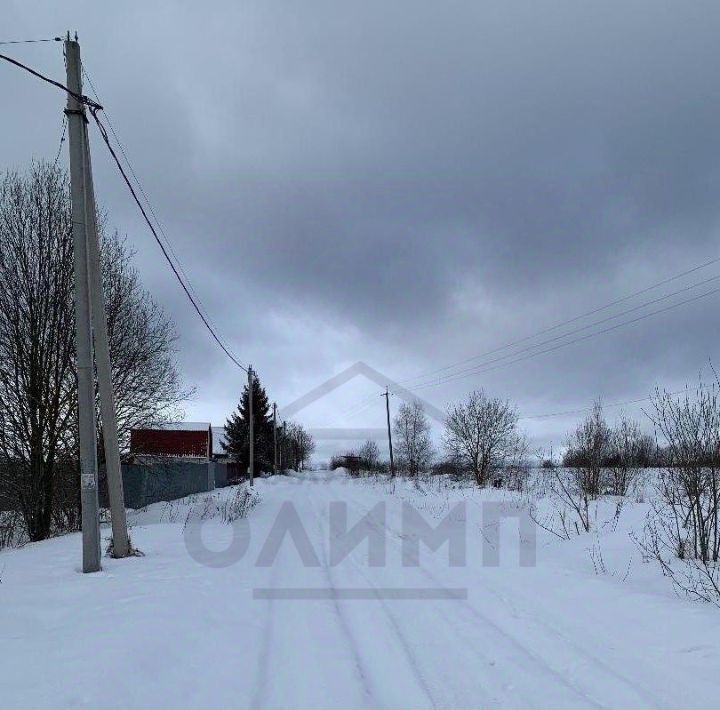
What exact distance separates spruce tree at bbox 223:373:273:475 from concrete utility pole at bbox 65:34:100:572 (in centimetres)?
4518

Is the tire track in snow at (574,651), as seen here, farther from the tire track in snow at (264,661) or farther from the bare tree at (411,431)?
the bare tree at (411,431)

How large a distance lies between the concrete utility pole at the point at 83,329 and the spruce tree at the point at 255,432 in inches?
1779

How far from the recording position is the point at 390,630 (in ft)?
16.6

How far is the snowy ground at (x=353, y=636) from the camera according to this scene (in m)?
3.67

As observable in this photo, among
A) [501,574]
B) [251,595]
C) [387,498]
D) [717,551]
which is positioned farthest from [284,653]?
[387,498]

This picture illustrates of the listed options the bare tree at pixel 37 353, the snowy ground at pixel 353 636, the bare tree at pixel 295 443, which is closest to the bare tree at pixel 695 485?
the snowy ground at pixel 353 636

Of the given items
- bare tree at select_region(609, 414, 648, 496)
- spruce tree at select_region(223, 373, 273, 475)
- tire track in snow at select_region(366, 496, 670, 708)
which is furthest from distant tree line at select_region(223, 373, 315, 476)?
tire track in snow at select_region(366, 496, 670, 708)

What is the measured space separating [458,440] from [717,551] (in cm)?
3064

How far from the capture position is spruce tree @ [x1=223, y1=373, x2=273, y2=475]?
54562mm

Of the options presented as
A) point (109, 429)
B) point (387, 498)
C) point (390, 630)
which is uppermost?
point (109, 429)

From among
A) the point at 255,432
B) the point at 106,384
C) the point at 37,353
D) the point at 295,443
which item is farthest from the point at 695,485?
the point at 295,443

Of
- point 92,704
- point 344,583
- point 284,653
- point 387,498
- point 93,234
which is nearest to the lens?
point 92,704

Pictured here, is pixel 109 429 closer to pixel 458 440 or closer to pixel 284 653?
pixel 284 653

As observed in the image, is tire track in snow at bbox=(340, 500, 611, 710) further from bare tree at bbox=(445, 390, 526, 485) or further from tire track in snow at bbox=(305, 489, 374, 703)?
bare tree at bbox=(445, 390, 526, 485)
